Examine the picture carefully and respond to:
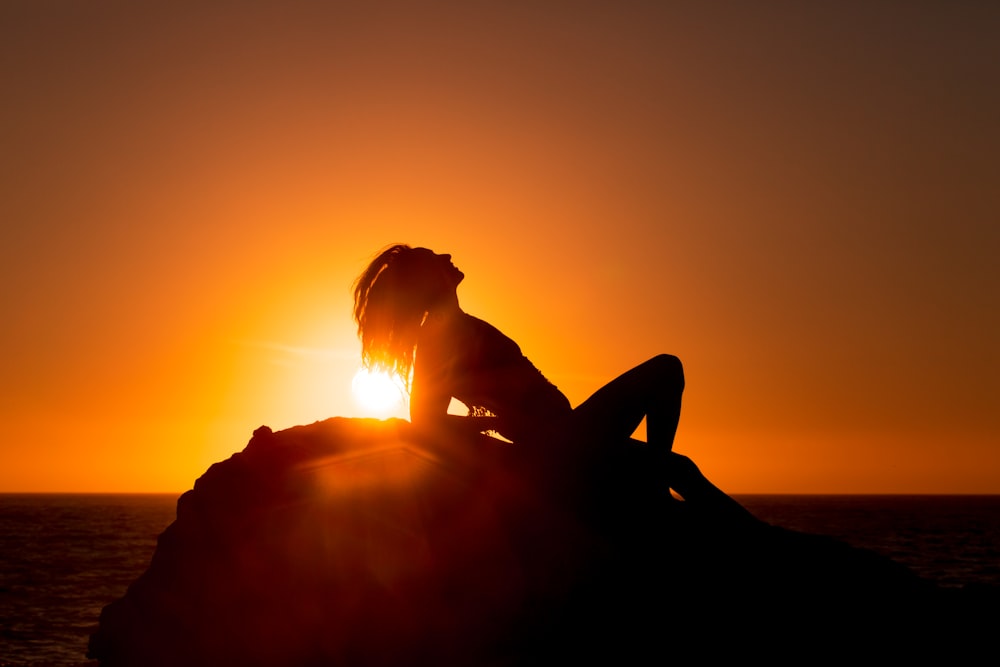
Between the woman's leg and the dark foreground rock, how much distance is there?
0.32 meters

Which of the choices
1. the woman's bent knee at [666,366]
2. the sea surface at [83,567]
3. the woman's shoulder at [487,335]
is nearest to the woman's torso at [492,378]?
→ the woman's shoulder at [487,335]

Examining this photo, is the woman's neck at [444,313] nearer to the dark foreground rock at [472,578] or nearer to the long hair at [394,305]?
the long hair at [394,305]

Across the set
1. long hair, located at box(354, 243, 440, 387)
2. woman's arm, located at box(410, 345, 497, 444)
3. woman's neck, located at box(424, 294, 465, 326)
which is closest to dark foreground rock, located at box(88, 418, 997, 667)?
woman's arm, located at box(410, 345, 497, 444)

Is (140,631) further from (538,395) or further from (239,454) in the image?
(538,395)

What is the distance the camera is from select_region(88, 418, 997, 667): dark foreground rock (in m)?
6.17

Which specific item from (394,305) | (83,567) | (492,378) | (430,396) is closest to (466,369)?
(492,378)

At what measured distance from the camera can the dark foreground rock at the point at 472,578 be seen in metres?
6.17

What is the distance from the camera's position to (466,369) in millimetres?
6363

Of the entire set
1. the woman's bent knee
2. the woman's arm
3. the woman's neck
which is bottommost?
the woman's arm

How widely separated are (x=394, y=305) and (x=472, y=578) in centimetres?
201

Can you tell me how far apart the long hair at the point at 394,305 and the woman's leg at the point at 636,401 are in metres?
1.32

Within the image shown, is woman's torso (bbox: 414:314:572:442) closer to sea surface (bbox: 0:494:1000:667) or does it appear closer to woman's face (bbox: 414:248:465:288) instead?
woman's face (bbox: 414:248:465:288)

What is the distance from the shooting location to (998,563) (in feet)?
187

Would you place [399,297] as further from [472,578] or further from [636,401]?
[472,578]
